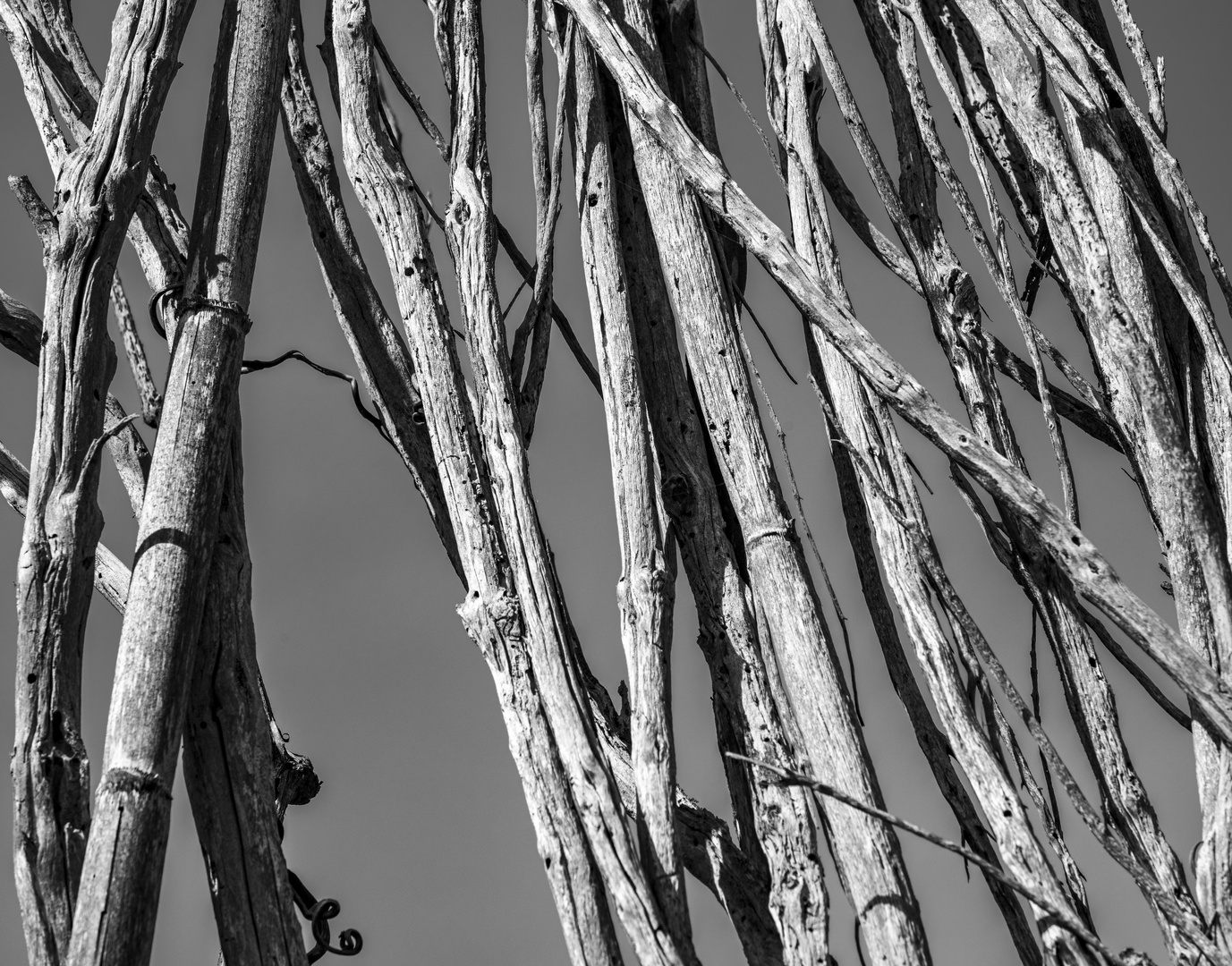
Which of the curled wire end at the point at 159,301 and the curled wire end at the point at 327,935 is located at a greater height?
the curled wire end at the point at 159,301

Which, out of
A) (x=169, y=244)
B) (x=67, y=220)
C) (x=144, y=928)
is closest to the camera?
(x=144, y=928)

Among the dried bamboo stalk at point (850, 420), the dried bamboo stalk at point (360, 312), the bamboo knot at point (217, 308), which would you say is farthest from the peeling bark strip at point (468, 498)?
the dried bamboo stalk at point (850, 420)

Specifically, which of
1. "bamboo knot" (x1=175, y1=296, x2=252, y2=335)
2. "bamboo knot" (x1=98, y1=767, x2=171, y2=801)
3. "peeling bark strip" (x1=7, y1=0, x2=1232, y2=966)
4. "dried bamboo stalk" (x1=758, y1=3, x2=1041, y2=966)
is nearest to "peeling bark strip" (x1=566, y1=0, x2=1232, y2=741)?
"peeling bark strip" (x1=7, y1=0, x2=1232, y2=966)

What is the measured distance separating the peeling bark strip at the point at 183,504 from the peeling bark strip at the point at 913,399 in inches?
23.2

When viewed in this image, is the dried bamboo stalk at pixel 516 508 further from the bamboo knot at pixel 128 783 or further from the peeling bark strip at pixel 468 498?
the bamboo knot at pixel 128 783

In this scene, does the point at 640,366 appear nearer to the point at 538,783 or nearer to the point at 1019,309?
the point at 1019,309

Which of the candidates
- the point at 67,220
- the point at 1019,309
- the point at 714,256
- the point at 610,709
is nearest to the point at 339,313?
the point at 67,220

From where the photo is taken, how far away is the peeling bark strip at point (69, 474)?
1.32 metres

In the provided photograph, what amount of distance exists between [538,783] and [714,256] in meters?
0.93

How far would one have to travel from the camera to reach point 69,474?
4.75ft

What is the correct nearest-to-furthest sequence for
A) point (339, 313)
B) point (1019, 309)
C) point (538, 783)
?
point (538, 783)
point (1019, 309)
point (339, 313)

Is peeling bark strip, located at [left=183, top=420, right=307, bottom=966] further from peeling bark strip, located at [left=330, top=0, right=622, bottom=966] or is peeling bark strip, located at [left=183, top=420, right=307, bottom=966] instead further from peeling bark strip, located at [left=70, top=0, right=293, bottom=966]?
peeling bark strip, located at [left=330, top=0, right=622, bottom=966]

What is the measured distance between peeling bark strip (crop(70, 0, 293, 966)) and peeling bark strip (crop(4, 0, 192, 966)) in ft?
0.23

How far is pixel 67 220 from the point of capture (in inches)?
59.5
